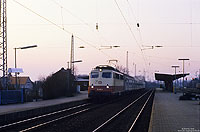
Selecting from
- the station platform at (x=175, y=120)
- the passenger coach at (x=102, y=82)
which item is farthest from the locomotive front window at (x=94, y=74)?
the station platform at (x=175, y=120)

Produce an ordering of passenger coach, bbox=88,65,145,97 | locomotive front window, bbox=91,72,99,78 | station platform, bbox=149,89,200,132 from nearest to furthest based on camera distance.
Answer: station platform, bbox=149,89,200,132
passenger coach, bbox=88,65,145,97
locomotive front window, bbox=91,72,99,78

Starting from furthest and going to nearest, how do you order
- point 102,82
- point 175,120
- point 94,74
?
point 94,74 → point 102,82 → point 175,120

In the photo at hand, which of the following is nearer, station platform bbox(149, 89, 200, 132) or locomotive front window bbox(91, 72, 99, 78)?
station platform bbox(149, 89, 200, 132)

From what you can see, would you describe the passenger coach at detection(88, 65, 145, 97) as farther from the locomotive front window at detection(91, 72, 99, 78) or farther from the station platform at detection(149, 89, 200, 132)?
the station platform at detection(149, 89, 200, 132)

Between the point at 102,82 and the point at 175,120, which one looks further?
the point at 102,82

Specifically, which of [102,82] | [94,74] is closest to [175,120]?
[102,82]

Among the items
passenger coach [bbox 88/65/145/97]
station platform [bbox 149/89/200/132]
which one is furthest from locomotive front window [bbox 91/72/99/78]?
station platform [bbox 149/89/200/132]

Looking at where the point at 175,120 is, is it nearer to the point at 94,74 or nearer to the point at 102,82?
the point at 102,82

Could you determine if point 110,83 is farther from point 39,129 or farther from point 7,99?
point 39,129

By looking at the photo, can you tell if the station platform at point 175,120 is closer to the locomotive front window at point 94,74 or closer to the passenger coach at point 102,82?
the passenger coach at point 102,82

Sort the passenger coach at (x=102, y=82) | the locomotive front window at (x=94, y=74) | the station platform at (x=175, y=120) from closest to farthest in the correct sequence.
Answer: the station platform at (x=175, y=120)
the passenger coach at (x=102, y=82)
the locomotive front window at (x=94, y=74)

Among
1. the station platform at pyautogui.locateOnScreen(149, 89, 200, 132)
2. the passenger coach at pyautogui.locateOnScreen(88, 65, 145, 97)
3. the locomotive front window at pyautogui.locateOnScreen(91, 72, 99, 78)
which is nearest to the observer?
the station platform at pyautogui.locateOnScreen(149, 89, 200, 132)

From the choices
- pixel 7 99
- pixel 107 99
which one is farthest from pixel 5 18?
pixel 107 99

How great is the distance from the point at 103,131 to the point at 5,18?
54.2 feet
